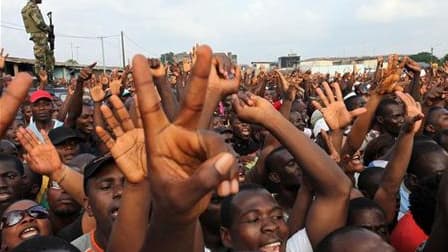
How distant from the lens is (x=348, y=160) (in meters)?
3.60

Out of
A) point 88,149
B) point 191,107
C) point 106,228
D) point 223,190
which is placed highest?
point 191,107

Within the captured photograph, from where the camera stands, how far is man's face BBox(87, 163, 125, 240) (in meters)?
2.46

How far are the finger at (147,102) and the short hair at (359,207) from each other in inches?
58.9

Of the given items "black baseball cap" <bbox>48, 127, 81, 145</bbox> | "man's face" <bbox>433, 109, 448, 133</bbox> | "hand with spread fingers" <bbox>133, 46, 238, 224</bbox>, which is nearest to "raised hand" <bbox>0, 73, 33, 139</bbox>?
"hand with spread fingers" <bbox>133, 46, 238, 224</bbox>

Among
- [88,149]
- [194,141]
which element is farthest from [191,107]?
[88,149]

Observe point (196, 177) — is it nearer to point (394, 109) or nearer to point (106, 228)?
point (106, 228)

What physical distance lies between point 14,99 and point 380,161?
105 inches

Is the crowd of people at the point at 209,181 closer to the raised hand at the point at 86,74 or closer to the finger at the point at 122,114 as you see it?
the finger at the point at 122,114

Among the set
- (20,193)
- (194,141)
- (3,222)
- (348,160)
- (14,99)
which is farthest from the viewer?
(348,160)

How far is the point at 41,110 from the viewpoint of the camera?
5.45 m

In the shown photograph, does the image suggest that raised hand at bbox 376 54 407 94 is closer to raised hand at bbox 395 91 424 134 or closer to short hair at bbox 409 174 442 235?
raised hand at bbox 395 91 424 134

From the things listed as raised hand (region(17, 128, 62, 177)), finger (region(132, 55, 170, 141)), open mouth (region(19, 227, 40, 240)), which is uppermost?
finger (region(132, 55, 170, 141))

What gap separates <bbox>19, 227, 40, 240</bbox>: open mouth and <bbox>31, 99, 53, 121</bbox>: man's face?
3.00 m

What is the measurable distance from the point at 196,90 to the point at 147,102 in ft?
0.49
